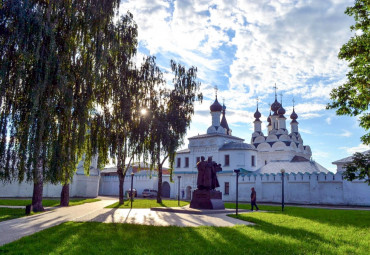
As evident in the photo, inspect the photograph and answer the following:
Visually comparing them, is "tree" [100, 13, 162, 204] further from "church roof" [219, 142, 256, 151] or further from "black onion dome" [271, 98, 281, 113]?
"black onion dome" [271, 98, 281, 113]

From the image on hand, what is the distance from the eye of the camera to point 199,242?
8.01 metres

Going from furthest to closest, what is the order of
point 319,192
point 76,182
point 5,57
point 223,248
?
1. point 76,182
2. point 319,192
3. point 5,57
4. point 223,248

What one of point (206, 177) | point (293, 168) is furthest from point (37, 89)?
point (293, 168)

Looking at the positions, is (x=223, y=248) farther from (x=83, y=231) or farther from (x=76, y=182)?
(x=76, y=182)

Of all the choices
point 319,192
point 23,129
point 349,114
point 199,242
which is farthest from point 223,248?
point 319,192

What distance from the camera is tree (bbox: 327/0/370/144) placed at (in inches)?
537

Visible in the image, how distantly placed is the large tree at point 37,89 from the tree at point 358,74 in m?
11.9

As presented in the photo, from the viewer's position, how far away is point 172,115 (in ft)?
87.3

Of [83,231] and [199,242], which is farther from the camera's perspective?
[83,231]

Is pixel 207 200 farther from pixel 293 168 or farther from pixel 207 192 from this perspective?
pixel 293 168

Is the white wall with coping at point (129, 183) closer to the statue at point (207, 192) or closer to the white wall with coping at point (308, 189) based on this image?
the white wall with coping at point (308, 189)

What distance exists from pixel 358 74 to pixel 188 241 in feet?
35.5

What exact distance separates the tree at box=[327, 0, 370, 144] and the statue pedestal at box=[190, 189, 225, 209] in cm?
753

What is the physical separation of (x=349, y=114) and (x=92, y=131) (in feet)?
49.0
